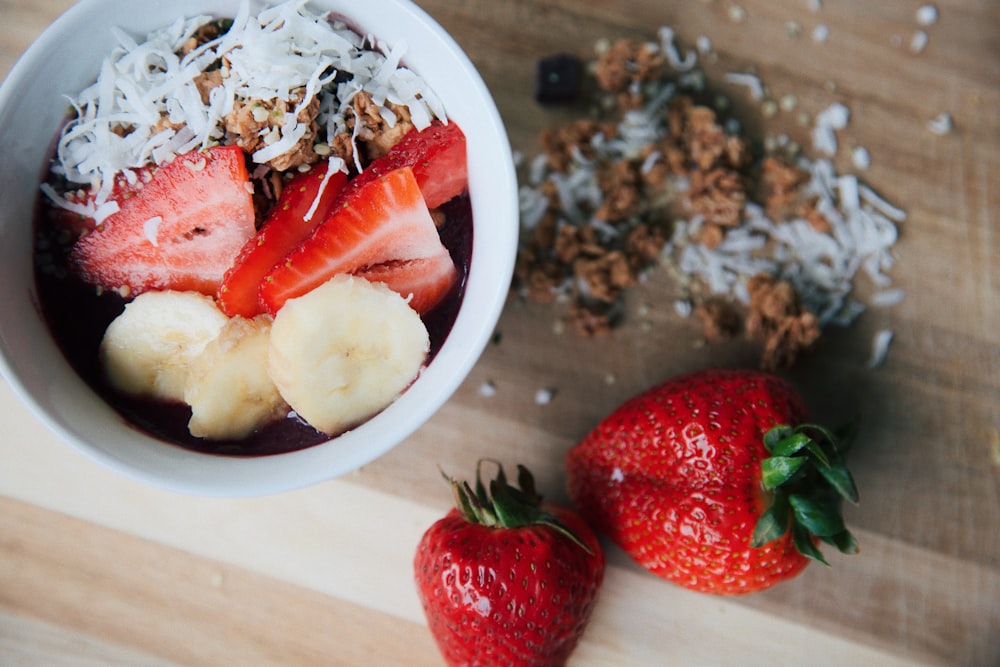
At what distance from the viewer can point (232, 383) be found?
89 cm

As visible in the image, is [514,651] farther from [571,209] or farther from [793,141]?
[793,141]

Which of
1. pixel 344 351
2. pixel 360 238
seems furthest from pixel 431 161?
pixel 344 351

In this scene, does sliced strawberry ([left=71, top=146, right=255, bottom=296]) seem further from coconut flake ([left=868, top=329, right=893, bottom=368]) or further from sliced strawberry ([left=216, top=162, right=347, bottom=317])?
coconut flake ([left=868, top=329, right=893, bottom=368])

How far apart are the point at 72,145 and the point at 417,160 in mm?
391

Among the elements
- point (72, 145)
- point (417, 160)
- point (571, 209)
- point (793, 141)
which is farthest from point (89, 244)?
point (793, 141)

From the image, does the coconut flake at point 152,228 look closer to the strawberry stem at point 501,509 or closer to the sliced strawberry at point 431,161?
the sliced strawberry at point 431,161

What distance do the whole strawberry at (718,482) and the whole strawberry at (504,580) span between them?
0.30ft

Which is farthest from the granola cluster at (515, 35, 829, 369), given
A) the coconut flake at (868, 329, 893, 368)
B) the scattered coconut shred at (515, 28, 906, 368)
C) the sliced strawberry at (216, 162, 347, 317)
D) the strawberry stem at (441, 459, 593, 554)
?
the sliced strawberry at (216, 162, 347, 317)

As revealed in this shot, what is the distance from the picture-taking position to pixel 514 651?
1051 mm

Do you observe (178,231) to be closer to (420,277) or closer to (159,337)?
(159,337)

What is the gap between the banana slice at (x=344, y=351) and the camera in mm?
859

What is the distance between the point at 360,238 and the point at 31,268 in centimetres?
40

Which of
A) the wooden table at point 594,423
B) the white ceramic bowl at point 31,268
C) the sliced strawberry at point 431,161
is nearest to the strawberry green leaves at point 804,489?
the wooden table at point 594,423

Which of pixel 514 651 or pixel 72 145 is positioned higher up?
pixel 72 145
